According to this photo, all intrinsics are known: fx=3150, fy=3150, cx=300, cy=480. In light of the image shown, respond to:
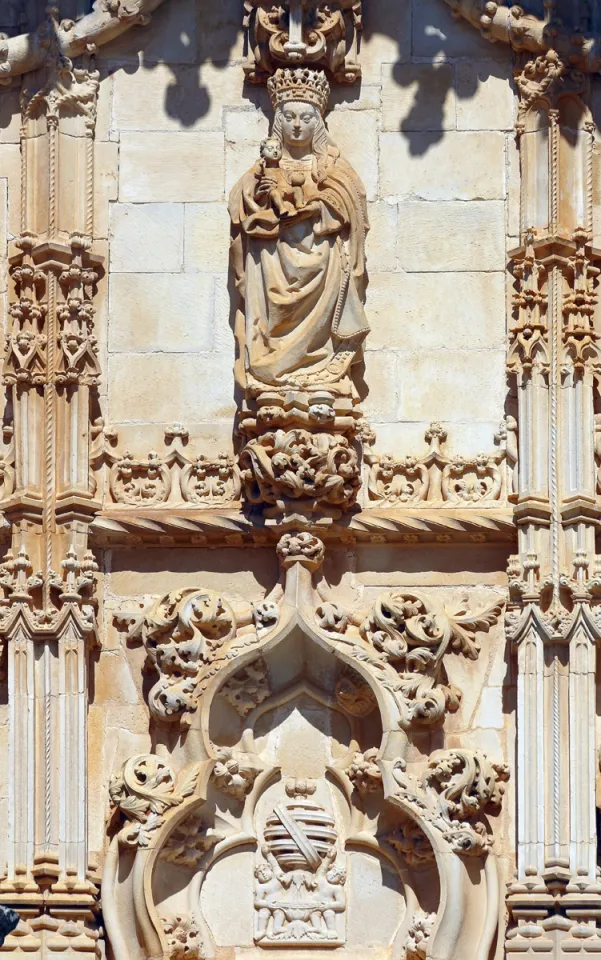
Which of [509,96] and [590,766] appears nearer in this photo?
[590,766]

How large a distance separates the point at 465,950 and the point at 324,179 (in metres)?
4.30

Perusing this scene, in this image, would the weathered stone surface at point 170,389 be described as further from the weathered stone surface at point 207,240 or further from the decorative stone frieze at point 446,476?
the decorative stone frieze at point 446,476

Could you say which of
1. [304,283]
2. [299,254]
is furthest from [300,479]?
[299,254]

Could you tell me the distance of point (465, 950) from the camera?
16.6 metres

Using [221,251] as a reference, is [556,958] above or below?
below

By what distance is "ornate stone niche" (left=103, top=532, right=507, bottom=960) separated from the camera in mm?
16656

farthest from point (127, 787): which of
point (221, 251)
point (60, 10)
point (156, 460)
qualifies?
point (60, 10)

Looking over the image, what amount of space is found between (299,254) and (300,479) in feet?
4.27

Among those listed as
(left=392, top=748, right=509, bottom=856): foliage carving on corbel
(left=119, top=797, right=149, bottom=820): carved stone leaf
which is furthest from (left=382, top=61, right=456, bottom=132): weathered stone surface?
(left=119, top=797, right=149, bottom=820): carved stone leaf

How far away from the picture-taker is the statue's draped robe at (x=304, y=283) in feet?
56.6

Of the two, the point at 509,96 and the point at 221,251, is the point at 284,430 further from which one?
the point at 509,96

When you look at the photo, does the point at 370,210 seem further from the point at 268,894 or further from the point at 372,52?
the point at 268,894

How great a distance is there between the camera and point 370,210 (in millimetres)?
17672

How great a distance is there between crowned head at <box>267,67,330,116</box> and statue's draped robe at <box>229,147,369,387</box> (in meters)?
0.41
